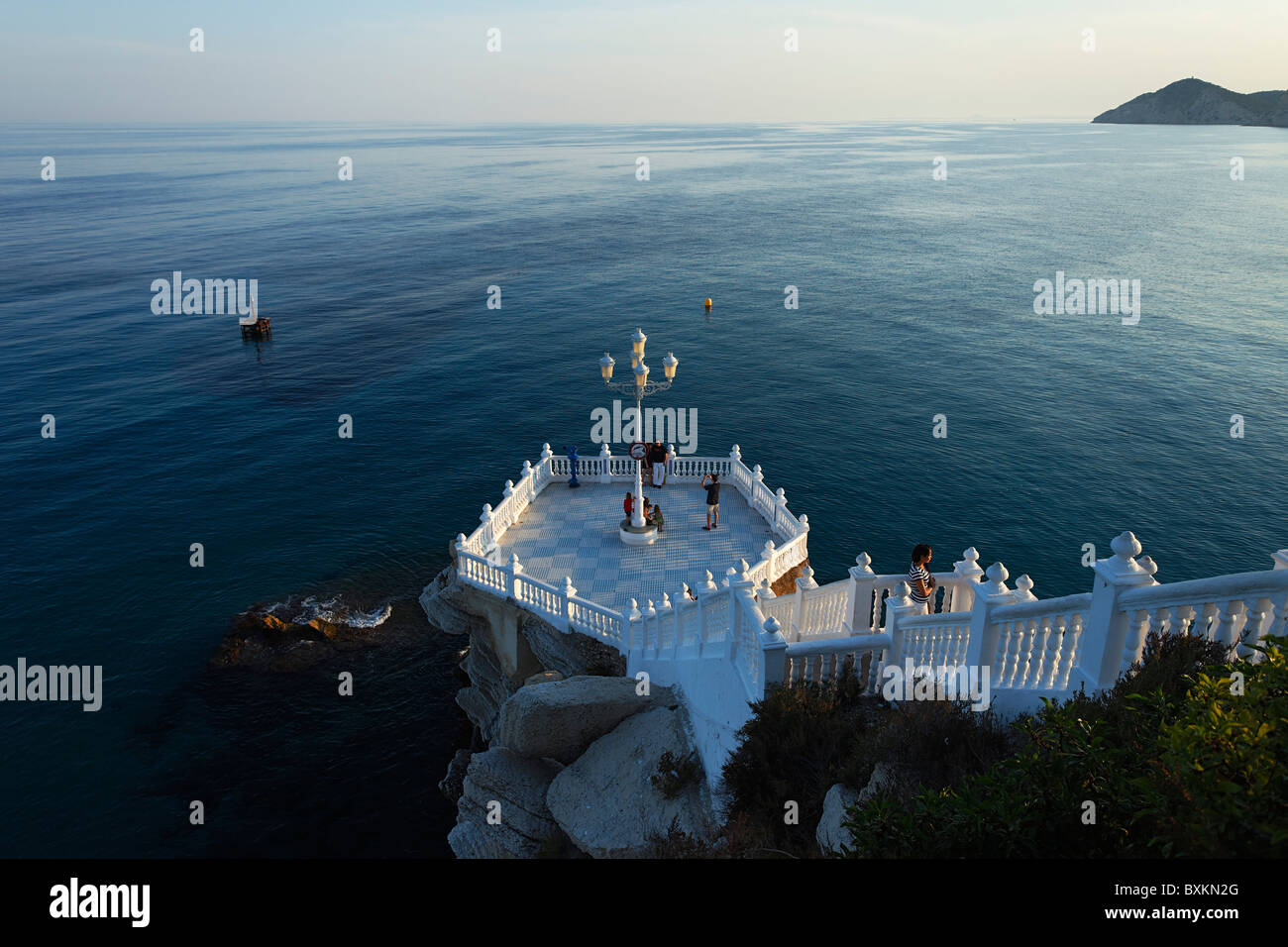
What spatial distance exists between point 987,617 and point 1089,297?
7032cm

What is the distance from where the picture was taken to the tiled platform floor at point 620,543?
20328 mm

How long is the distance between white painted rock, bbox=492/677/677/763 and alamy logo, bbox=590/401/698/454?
82.6 feet

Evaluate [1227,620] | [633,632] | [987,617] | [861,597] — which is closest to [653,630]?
[633,632]

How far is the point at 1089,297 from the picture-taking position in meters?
68.5

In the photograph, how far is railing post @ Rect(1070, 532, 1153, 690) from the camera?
7676 mm

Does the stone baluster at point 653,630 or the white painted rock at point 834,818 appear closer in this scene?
the white painted rock at point 834,818

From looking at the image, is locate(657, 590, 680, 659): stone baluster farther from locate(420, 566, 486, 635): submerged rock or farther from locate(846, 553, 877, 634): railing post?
locate(420, 566, 486, 635): submerged rock

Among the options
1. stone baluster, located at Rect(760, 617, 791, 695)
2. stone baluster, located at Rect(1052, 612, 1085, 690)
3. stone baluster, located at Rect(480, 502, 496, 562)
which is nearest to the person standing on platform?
stone baluster, located at Rect(480, 502, 496, 562)

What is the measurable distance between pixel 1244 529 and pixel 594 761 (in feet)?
103

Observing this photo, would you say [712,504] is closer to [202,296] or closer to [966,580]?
[966,580]

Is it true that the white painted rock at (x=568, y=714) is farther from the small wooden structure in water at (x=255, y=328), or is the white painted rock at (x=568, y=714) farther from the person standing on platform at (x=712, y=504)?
the small wooden structure in water at (x=255, y=328)
